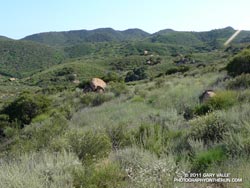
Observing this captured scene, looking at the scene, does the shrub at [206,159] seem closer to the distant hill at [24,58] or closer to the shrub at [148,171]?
the shrub at [148,171]

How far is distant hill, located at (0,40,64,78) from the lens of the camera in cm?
14962

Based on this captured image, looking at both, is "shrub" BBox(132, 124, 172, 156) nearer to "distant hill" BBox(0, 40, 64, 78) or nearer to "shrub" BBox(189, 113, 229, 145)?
"shrub" BBox(189, 113, 229, 145)

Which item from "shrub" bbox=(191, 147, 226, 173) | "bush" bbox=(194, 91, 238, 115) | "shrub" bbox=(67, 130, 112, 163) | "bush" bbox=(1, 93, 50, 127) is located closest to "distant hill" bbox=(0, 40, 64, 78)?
"bush" bbox=(1, 93, 50, 127)

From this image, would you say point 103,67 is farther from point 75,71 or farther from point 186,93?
point 186,93

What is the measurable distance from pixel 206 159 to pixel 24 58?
16318 centimetres

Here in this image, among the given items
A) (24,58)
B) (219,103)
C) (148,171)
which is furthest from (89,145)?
(24,58)

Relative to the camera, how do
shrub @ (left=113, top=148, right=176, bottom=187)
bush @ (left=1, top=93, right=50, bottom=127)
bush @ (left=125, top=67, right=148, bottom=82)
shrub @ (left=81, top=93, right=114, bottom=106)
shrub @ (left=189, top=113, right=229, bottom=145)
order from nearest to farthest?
shrub @ (left=113, top=148, right=176, bottom=187)
shrub @ (left=189, top=113, right=229, bottom=145)
shrub @ (left=81, top=93, right=114, bottom=106)
bush @ (left=1, top=93, right=50, bottom=127)
bush @ (left=125, top=67, right=148, bottom=82)

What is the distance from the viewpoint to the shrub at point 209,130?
24.2 feet

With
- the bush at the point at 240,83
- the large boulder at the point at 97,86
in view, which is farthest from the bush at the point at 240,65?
the large boulder at the point at 97,86

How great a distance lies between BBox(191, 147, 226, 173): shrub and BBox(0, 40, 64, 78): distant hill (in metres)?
139

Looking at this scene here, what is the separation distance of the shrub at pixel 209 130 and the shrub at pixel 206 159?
107 cm

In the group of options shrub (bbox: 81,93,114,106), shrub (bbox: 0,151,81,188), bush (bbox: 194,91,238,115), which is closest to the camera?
shrub (bbox: 0,151,81,188)

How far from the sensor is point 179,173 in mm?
4863

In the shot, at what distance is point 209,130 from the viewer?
7551 mm
